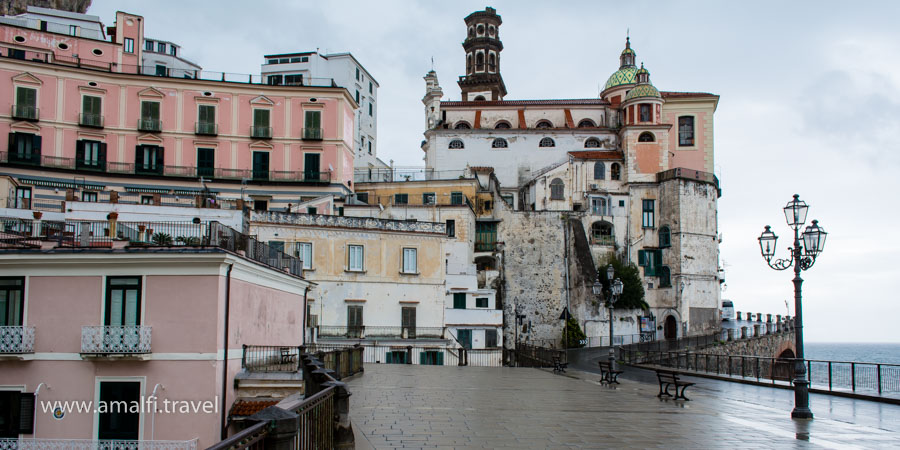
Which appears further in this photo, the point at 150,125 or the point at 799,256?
the point at 150,125

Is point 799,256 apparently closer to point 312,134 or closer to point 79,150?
point 312,134

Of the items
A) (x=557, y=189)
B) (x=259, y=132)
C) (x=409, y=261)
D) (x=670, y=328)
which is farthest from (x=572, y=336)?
(x=259, y=132)

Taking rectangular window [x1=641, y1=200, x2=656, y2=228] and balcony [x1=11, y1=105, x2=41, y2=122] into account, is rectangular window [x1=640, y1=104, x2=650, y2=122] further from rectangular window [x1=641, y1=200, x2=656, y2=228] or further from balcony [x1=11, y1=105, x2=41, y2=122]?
balcony [x1=11, y1=105, x2=41, y2=122]

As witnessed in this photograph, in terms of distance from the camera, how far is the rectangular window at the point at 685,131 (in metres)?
67.9

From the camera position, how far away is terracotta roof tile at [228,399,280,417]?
19.9 m

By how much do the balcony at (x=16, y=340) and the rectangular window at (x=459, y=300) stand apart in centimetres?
2991

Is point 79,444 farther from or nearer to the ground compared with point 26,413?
nearer to the ground

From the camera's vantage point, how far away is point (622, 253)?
61.7 meters

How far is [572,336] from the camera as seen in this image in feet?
174

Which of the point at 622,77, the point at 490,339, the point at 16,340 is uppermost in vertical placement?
the point at 622,77

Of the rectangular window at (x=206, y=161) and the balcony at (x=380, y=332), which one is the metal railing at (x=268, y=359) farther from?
the rectangular window at (x=206, y=161)

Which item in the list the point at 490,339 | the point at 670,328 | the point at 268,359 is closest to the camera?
the point at 268,359

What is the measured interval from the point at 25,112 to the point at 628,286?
43827 mm

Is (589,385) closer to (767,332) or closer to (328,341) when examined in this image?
(328,341)
